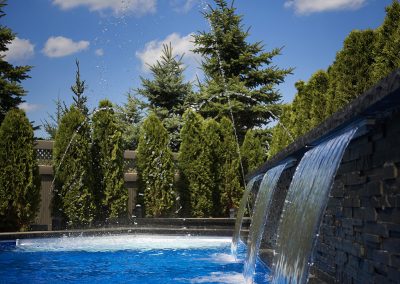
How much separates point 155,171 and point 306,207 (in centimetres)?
1205

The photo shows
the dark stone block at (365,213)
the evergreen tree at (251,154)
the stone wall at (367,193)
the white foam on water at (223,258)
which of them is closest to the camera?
the stone wall at (367,193)

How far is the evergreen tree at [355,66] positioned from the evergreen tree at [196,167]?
6.42 meters

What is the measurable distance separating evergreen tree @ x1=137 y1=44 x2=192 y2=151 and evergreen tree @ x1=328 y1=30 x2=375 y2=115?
49.5 ft

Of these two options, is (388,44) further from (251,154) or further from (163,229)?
(251,154)

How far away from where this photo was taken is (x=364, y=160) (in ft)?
13.3

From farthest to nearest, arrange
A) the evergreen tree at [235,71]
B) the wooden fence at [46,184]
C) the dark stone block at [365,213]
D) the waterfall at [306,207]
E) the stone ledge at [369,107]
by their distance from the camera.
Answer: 1. the evergreen tree at [235,71]
2. the wooden fence at [46,184]
3. the waterfall at [306,207]
4. the dark stone block at [365,213]
5. the stone ledge at [369,107]

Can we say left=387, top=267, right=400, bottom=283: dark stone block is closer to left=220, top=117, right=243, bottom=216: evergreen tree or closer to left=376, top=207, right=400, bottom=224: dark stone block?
left=376, top=207, right=400, bottom=224: dark stone block

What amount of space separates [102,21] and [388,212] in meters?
12.3

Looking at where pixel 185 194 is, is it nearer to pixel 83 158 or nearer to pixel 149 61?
pixel 83 158

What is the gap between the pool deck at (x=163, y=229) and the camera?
13.3 metres

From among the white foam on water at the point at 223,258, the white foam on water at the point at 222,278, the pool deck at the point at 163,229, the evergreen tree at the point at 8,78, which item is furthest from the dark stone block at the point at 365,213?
the evergreen tree at the point at 8,78

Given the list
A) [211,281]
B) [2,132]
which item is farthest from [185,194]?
[211,281]

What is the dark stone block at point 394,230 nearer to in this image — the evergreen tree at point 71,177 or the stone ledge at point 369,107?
the stone ledge at point 369,107

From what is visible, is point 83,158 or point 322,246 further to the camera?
point 83,158
